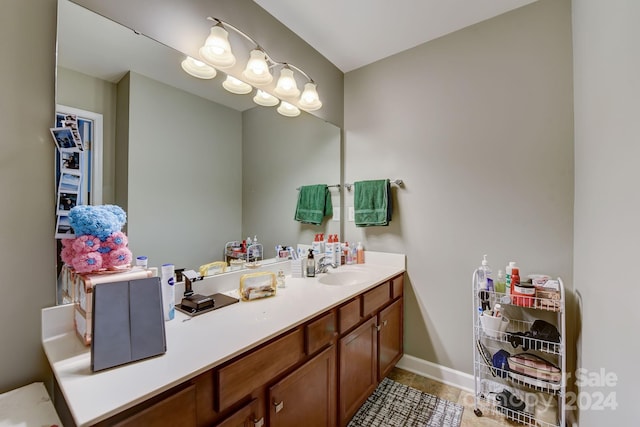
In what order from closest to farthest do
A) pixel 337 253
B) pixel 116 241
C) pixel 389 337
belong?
pixel 116 241 → pixel 389 337 → pixel 337 253

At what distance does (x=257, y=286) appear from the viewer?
1.42 metres

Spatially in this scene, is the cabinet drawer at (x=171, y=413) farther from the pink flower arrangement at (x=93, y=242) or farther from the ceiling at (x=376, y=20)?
the ceiling at (x=376, y=20)

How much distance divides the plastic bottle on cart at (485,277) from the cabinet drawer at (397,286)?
0.55 meters

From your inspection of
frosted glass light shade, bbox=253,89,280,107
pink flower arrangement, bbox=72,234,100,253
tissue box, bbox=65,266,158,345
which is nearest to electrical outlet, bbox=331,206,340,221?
frosted glass light shade, bbox=253,89,280,107

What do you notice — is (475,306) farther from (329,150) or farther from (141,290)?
(141,290)

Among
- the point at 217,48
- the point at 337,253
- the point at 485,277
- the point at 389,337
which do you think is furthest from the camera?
the point at 337,253

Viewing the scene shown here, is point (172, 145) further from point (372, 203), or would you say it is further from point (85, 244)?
point (372, 203)

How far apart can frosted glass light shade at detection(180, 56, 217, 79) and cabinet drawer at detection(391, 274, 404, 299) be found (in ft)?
5.83

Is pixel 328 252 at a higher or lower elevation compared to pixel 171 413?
higher

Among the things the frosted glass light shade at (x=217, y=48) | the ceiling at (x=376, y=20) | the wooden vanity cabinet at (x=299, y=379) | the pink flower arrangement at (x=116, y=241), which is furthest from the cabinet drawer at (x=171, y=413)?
the ceiling at (x=376, y=20)

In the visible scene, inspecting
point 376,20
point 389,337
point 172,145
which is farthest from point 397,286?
point 376,20

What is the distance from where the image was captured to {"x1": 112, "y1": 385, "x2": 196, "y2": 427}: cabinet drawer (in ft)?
2.19

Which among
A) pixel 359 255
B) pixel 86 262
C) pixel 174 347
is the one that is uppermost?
pixel 86 262

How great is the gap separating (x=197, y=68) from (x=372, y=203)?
58.2 inches
